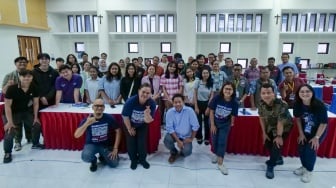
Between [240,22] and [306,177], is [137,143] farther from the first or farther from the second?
[240,22]

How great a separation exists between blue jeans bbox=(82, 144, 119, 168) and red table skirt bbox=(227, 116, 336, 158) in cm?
166

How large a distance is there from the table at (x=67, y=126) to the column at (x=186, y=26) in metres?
5.52

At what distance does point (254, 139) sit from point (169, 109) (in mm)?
1282

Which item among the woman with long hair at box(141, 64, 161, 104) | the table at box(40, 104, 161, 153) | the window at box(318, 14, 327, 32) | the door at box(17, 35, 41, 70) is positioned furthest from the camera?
the window at box(318, 14, 327, 32)

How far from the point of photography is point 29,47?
28.8 ft

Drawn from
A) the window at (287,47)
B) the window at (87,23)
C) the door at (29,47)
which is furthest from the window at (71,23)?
the window at (287,47)

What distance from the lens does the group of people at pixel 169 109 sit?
2564 mm

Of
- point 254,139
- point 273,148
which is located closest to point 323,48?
point 254,139

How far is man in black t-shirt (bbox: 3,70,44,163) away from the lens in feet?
9.64

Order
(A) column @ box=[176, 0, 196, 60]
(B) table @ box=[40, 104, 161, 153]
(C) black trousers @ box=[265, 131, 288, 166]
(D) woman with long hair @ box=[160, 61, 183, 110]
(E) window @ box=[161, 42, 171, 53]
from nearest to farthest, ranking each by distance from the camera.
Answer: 1. (C) black trousers @ box=[265, 131, 288, 166]
2. (B) table @ box=[40, 104, 161, 153]
3. (D) woman with long hair @ box=[160, 61, 183, 110]
4. (A) column @ box=[176, 0, 196, 60]
5. (E) window @ box=[161, 42, 171, 53]

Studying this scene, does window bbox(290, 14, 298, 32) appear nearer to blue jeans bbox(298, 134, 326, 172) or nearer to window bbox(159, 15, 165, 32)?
window bbox(159, 15, 165, 32)

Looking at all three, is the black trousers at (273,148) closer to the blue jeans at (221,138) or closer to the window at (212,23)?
the blue jeans at (221,138)

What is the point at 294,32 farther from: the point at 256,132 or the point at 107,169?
the point at 107,169

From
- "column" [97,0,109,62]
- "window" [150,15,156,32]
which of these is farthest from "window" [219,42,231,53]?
"column" [97,0,109,62]
